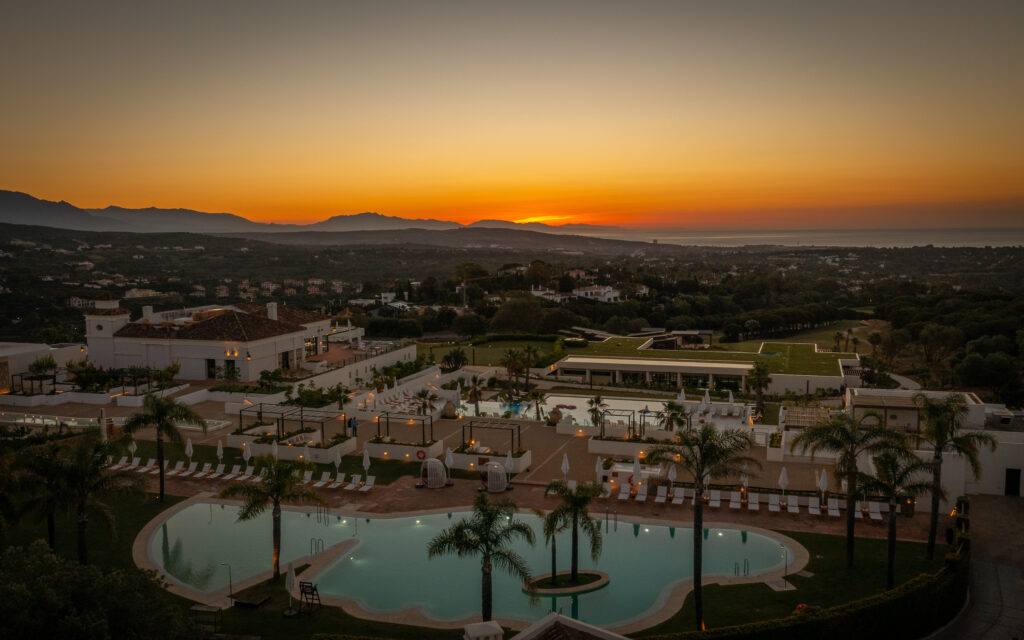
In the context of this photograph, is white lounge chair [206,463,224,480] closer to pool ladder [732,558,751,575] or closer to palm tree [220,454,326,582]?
palm tree [220,454,326,582]

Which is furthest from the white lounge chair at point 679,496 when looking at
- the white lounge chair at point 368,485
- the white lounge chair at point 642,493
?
the white lounge chair at point 368,485

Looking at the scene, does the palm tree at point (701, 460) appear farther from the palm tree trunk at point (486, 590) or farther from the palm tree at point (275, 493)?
the palm tree at point (275, 493)

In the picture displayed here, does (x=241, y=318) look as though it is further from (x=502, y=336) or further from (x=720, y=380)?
(x=720, y=380)

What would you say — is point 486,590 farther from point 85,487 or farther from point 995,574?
point 995,574

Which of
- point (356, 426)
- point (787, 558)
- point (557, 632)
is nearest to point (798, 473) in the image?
point (787, 558)

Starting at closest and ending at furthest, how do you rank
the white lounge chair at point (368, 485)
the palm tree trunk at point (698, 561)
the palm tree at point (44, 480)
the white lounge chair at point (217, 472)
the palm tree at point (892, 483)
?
1. the palm tree trunk at point (698, 561)
2. the palm tree at point (892, 483)
3. the palm tree at point (44, 480)
4. the white lounge chair at point (368, 485)
5. the white lounge chair at point (217, 472)

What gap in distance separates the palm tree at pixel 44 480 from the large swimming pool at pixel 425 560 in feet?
9.31

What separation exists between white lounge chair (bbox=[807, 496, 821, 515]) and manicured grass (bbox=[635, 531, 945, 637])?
5.55 ft

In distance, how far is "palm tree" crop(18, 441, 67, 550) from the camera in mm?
15156

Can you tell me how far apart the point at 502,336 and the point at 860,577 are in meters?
43.7

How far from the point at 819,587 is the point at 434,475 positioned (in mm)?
11531

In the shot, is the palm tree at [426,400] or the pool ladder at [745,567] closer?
the pool ladder at [745,567]

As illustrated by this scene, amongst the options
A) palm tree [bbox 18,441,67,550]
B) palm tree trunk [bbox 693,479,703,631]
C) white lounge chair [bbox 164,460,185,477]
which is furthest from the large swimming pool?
white lounge chair [bbox 164,460,185,477]

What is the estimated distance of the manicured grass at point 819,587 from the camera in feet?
45.5
